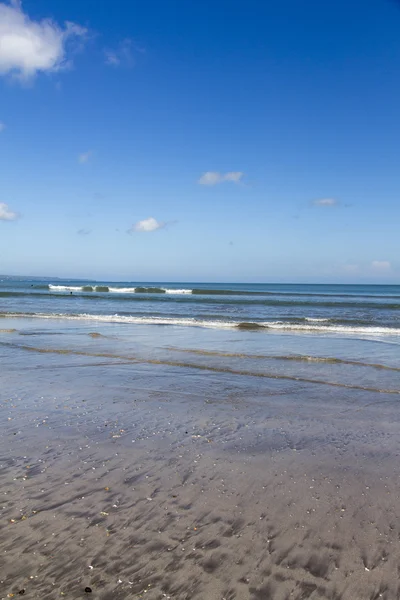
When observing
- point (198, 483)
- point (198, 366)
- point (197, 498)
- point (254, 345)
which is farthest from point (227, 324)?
point (197, 498)

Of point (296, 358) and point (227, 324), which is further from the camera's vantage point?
point (227, 324)

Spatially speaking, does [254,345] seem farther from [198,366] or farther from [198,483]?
[198,483]

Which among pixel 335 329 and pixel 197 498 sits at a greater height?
pixel 335 329

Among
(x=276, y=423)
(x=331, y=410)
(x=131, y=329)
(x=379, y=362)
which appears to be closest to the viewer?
(x=276, y=423)

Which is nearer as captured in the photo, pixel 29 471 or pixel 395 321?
pixel 29 471

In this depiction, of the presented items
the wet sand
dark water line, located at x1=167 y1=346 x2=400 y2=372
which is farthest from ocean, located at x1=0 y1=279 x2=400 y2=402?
the wet sand

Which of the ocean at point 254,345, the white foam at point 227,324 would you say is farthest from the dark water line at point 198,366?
the white foam at point 227,324

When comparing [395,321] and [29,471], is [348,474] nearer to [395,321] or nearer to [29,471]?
[29,471]

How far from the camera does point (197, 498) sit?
14.9 feet

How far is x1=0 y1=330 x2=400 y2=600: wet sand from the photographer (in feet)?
11.0

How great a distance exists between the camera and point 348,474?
5242mm

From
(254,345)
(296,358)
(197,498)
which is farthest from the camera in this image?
(254,345)

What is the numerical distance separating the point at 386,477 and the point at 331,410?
2.97 metres

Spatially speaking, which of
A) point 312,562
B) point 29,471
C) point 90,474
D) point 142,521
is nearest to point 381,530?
point 312,562
